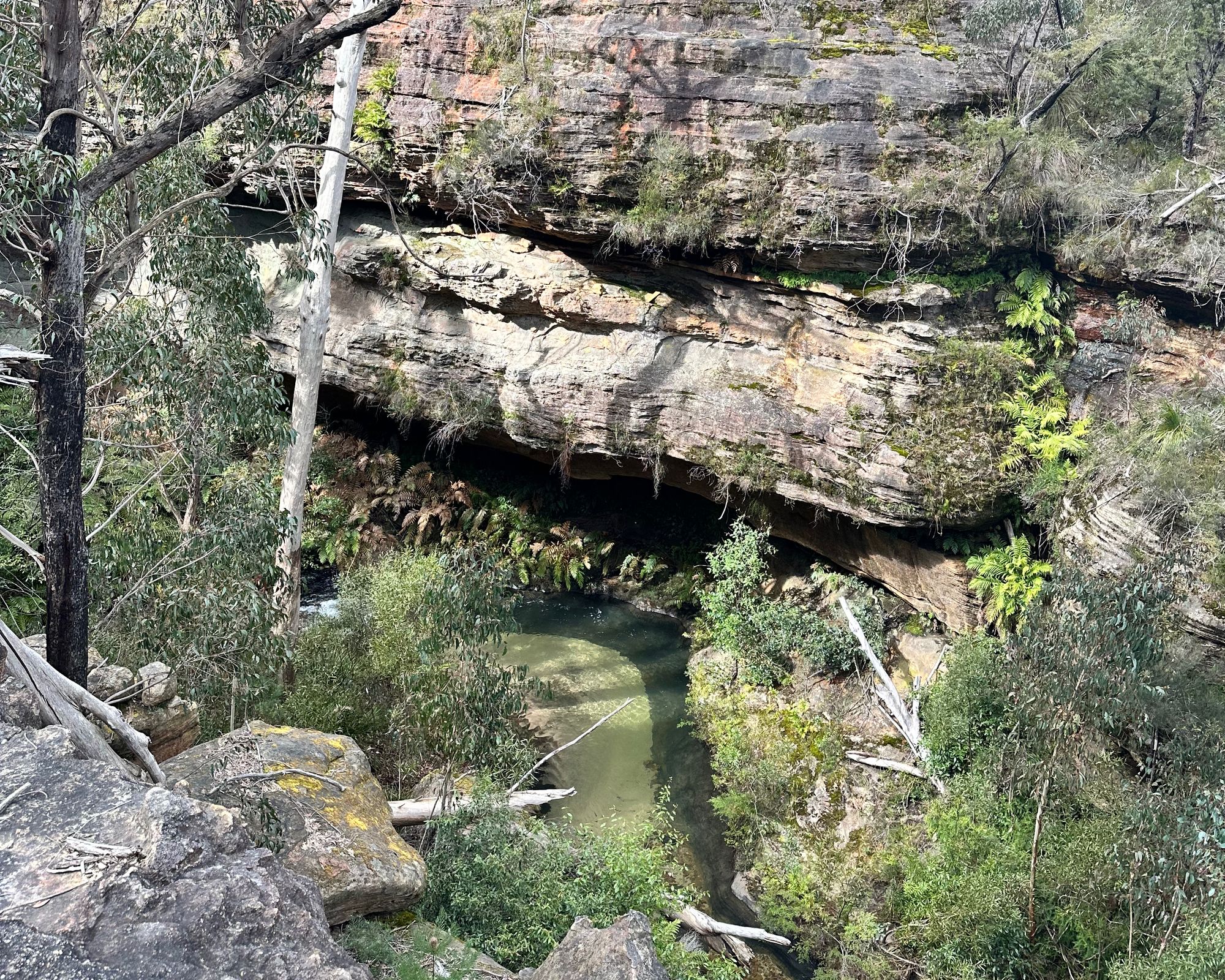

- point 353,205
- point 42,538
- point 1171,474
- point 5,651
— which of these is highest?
point 353,205

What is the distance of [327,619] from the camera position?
454 inches

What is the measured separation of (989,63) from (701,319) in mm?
5592

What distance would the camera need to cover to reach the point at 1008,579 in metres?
11.6

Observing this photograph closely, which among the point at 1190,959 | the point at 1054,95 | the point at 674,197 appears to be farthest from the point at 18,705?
the point at 1054,95

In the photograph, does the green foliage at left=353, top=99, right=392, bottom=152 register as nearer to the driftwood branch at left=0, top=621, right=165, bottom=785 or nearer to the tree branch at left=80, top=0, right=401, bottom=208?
the tree branch at left=80, top=0, right=401, bottom=208

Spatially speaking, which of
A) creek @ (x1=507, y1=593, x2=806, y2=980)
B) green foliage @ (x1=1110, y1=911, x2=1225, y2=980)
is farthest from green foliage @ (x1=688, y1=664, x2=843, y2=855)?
green foliage @ (x1=1110, y1=911, x2=1225, y2=980)

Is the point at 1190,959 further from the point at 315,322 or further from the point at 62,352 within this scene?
the point at 315,322

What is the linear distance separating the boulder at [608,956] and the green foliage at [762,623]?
769cm

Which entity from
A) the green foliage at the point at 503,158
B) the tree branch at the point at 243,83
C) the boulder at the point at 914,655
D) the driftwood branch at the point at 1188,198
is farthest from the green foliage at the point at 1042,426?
the tree branch at the point at 243,83

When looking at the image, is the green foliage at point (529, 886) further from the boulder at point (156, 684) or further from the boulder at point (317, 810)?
the boulder at point (156, 684)

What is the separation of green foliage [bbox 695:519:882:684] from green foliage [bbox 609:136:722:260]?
15.5 feet

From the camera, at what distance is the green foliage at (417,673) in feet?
25.8

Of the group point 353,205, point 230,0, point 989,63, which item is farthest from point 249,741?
point 989,63

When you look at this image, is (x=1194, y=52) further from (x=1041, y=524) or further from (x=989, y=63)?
(x=1041, y=524)
